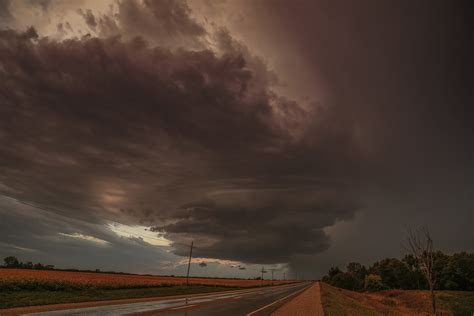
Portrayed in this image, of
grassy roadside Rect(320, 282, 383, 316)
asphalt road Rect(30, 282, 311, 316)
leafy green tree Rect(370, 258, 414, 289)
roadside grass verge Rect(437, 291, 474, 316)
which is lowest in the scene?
roadside grass verge Rect(437, 291, 474, 316)

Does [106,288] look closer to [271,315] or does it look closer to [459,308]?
[271,315]

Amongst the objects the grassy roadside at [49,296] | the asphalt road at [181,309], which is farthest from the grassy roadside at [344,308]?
the grassy roadside at [49,296]

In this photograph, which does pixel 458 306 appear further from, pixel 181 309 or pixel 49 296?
pixel 49 296

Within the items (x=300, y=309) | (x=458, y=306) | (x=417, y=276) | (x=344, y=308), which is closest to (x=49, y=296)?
(x=300, y=309)

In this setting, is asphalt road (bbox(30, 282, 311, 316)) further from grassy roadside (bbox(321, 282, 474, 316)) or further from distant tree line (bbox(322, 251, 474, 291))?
distant tree line (bbox(322, 251, 474, 291))

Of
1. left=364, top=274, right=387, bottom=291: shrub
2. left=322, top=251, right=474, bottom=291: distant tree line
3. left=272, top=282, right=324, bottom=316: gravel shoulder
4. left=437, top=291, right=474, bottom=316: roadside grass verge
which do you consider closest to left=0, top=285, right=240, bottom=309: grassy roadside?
left=272, top=282, right=324, bottom=316: gravel shoulder

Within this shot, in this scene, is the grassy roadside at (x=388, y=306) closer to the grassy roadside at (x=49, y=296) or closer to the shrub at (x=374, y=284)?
the grassy roadside at (x=49, y=296)

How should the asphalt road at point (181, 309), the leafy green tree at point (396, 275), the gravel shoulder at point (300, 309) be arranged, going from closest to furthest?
the asphalt road at point (181, 309) → the gravel shoulder at point (300, 309) → the leafy green tree at point (396, 275)

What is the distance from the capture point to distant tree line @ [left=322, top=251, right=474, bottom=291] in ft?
306

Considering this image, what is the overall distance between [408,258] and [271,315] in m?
136

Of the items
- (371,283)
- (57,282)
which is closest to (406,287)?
(371,283)

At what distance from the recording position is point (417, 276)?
114438 mm

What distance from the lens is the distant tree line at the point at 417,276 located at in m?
93.2

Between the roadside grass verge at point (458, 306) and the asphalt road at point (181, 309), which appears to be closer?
the asphalt road at point (181, 309)
